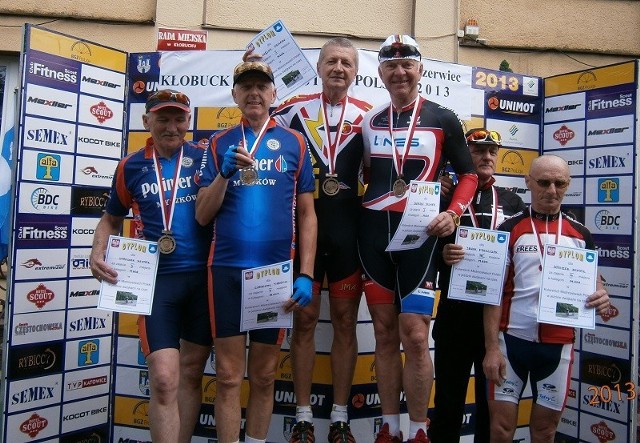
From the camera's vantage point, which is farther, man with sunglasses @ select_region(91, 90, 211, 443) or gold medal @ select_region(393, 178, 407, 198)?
gold medal @ select_region(393, 178, 407, 198)

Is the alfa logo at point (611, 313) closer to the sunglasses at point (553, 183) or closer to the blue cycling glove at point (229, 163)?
the sunglasses at point (553, 183)

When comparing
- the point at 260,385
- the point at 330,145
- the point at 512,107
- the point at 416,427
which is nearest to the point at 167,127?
the point at 330,145

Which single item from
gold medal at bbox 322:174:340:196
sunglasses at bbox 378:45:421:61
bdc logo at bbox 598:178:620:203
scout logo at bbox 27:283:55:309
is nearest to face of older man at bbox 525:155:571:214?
sunglasses at bbox 378:45:421:61

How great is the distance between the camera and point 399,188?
3.15 metres

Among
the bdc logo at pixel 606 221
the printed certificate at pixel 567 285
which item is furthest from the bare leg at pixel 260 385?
the bdc logo at pixel 606 221

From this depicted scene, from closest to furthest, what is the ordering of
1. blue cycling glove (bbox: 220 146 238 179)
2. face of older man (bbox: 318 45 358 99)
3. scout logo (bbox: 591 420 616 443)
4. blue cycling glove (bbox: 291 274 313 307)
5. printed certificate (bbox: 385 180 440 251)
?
blue cycling glove (bbox: 220 146 238 179) < blue cycling glove (bbox: 291 274 313 307) < printed certificate (bbox: 385 180 440 251) < face of older man (bbox: 318 45 358 99) < scout logo (bbox: 591 420 616 443)

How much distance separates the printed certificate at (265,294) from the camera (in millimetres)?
2746

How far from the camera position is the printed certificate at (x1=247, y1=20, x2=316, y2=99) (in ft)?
12.5

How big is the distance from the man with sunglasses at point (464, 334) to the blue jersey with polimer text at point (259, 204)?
40.9 inches

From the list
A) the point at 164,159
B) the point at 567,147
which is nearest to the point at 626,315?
the point at 567,147

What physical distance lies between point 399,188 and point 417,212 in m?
0.22

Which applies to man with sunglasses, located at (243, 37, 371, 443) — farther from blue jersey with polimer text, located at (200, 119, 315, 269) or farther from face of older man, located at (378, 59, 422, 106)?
blue jersey with polimer text, located at (200, 119, 315, 269)

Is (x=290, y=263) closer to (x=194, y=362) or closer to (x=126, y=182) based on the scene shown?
(x=194, y=362)

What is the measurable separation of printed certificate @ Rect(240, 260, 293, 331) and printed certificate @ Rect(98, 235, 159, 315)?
0.49m
